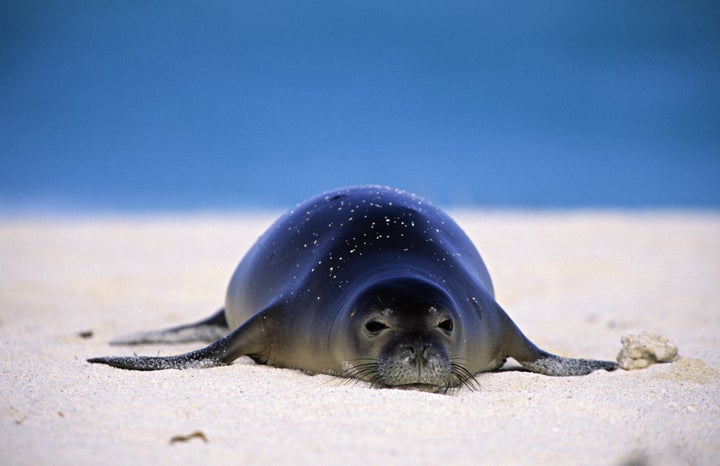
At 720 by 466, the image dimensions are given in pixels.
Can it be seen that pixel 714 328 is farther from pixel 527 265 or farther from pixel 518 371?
pixel 527 265

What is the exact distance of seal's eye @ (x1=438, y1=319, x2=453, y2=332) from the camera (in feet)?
13.5

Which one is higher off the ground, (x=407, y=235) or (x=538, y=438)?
(x=407, y=235)

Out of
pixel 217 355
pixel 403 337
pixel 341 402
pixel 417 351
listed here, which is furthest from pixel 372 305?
pixel 217 355

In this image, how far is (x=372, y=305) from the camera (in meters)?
4.15

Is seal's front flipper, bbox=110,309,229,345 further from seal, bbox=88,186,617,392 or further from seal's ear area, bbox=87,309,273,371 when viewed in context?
seal's ear area, bbox=87,309,273,371

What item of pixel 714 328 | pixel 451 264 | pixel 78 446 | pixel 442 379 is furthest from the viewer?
pixel 714 328

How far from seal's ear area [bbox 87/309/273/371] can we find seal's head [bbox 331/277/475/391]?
0.57 metres

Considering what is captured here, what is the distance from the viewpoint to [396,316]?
405 cm

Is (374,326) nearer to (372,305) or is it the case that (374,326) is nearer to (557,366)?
(372,305)

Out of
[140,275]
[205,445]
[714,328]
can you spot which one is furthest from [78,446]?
[140,275]

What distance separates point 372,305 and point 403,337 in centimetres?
26

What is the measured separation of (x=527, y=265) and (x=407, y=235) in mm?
6787

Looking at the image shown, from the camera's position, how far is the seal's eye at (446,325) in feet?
13.5

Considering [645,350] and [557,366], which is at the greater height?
[645,350]
